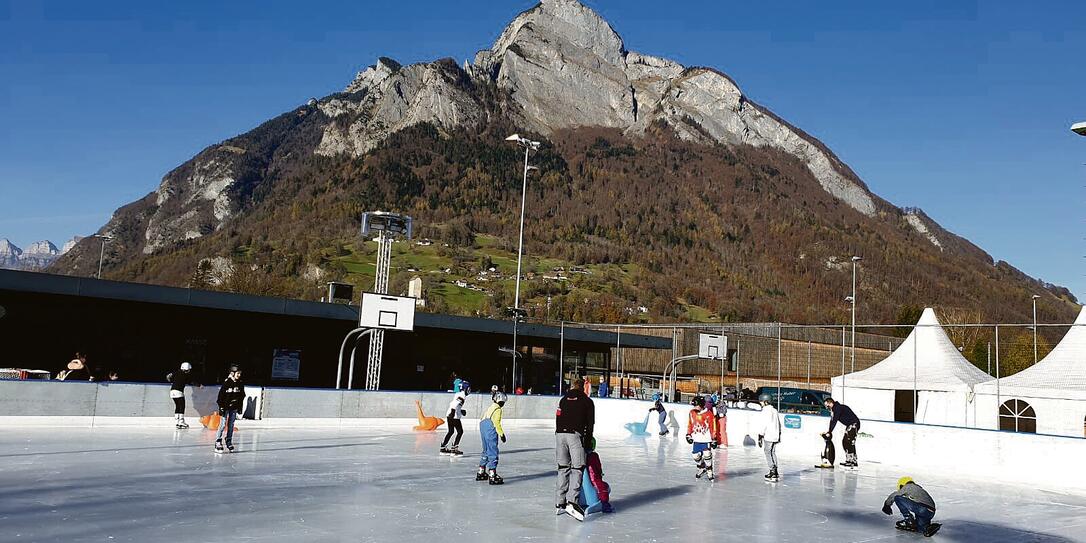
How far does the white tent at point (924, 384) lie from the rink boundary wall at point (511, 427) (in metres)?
5.24

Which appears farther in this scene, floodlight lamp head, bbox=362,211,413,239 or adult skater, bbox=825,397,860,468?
floodlight lamp head, bbox=362,211,413,239

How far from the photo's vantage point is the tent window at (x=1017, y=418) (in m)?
27.2

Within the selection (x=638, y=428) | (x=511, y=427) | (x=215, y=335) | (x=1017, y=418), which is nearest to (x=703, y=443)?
(x=638, y=428)

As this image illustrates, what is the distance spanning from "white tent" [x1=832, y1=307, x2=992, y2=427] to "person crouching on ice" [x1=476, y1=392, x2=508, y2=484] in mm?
18220

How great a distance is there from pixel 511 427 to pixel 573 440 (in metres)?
18.3

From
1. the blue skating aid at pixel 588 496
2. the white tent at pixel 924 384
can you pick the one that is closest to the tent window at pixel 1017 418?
the white tent at pixel 924 384

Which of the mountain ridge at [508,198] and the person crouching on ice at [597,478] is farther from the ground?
the mountain ridge at [508,198]

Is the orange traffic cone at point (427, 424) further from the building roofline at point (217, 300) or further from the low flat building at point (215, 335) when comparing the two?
the building roofline at point (217, 300)

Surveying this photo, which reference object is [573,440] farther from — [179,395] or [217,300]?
[217,300]

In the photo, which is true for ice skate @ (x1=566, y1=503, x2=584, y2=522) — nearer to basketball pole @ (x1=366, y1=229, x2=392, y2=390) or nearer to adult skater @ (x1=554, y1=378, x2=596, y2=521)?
adult skater @ (x1=554, y1=378, x2=596, y2=521)

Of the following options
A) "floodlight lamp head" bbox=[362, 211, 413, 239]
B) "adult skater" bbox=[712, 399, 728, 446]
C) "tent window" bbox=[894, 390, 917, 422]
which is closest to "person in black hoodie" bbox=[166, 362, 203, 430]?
"floodlight lamp head" bbox=[362, 211, 413, 239]

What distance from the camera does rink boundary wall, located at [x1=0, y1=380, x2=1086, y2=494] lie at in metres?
19.6

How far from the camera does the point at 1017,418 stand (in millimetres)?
26500

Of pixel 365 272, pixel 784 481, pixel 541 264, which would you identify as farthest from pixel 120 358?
pixel 541 264
